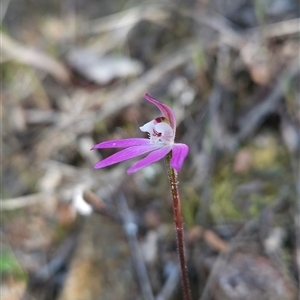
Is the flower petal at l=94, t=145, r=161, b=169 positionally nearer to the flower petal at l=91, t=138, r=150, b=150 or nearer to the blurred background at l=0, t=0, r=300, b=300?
the flower petal at l=91, t=138, r=150, b=150

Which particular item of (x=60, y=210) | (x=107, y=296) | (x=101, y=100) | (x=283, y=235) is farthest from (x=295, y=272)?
(x=101, y=100)

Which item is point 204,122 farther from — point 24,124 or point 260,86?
point 24,124

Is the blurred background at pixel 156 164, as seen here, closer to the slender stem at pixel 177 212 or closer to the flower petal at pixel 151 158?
the slender stem at pixel 177 212

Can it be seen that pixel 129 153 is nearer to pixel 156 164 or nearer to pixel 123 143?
pixel 123 143

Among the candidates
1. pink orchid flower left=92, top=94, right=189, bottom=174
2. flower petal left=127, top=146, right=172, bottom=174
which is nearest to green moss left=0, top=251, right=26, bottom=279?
pink orchid flower left=92, top=94, right=189, bottom=174

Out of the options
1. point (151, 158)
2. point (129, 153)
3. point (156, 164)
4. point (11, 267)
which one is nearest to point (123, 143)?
point (129, 153)
